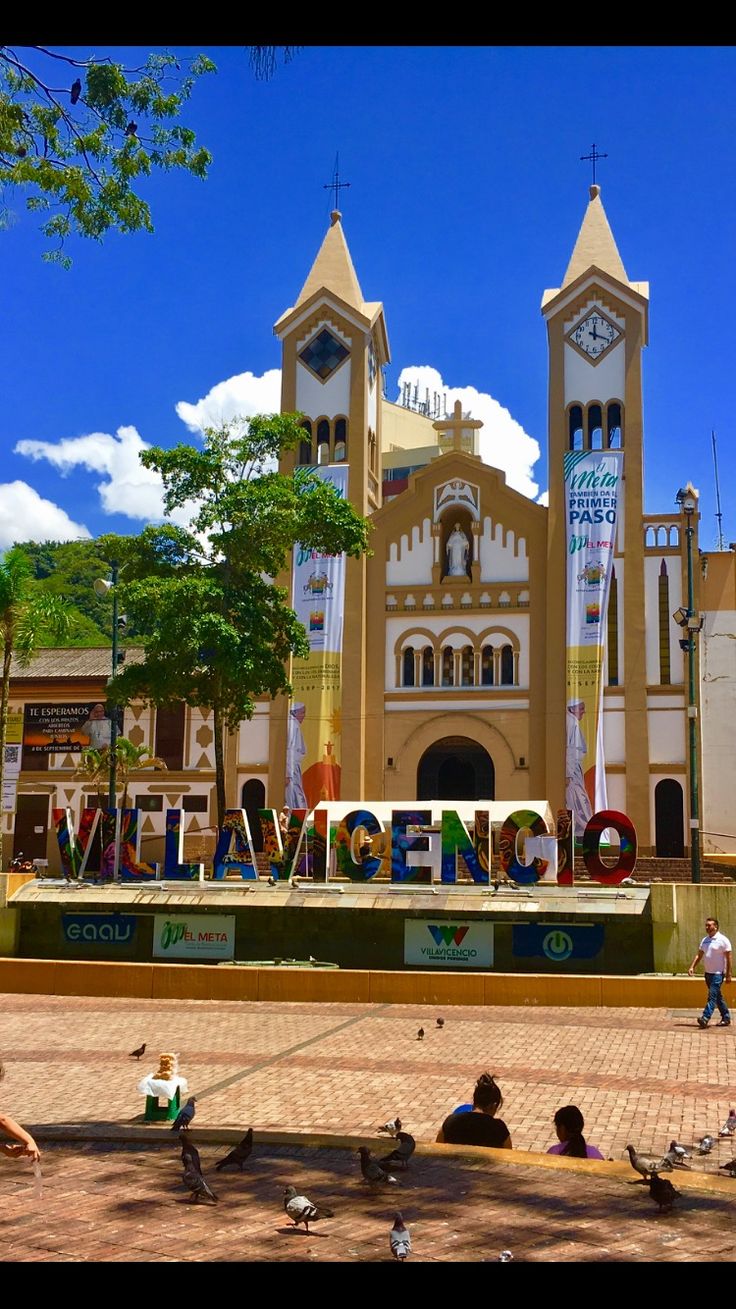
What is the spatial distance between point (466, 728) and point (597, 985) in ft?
72.1

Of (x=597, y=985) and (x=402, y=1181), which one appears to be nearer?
(x=402, y=1181)

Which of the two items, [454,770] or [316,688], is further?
[316,688]

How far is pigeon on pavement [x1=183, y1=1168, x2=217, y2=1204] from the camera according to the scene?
8617 mm

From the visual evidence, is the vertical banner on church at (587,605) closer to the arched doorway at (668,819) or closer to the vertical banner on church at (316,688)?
the arched doorway at (668,819)

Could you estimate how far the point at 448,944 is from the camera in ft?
78.3

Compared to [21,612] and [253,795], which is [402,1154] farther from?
[253,795]

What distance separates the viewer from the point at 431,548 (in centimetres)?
4478

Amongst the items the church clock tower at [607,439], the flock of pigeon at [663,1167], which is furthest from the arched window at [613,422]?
the flock of pigeon at [663,1167]

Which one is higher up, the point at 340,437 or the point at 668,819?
the point at 340,437

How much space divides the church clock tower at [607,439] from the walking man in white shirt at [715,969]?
21450 mm

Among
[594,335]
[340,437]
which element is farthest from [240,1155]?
[594,335]

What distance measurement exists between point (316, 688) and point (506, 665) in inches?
269
